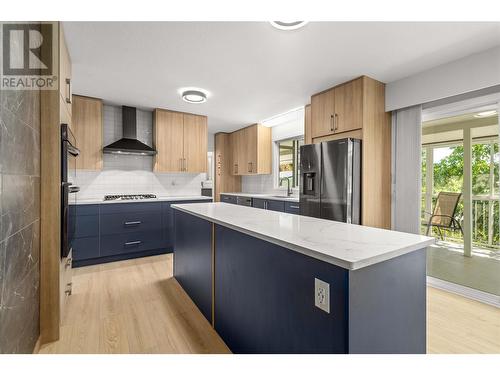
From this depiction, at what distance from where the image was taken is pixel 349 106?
3.00m

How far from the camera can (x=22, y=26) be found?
144 cm

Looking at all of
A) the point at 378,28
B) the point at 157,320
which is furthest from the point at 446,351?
the point at 378,28

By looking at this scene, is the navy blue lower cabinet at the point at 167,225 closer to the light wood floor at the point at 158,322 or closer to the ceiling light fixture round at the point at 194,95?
the light wood floor at the point at 158,322

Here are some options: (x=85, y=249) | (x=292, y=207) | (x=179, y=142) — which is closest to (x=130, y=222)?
(x=85, y=249)

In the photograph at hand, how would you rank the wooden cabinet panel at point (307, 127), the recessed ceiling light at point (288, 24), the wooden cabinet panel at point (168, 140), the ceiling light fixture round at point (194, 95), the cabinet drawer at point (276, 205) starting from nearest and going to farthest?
the recessed ceiling light at point (288, 24), the ceiling light fixture round at point (194, 95), the wooden cabinet panel at point (307, 127), the cabinet drawer at point (276, 205), the wooden cabinet panel at point (168, 140)

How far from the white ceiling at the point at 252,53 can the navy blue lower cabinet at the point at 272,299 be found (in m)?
1.64

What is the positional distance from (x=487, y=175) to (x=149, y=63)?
3613 millimetres

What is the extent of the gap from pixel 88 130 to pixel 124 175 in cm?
85

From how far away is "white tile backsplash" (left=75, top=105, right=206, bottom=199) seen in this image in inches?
154

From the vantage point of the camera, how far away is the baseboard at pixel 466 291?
2278 mm

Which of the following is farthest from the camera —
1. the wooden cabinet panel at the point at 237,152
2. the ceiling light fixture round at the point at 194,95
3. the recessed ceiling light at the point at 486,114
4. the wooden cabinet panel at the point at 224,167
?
the wooden cabinet panel at the point at 224,167

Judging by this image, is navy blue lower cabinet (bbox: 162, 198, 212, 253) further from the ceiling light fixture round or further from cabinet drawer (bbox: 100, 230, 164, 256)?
the ceiling light fixture round

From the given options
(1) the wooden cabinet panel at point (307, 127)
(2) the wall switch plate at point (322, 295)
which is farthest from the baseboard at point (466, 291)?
(2) the wall switch plate at point (322, 295)
